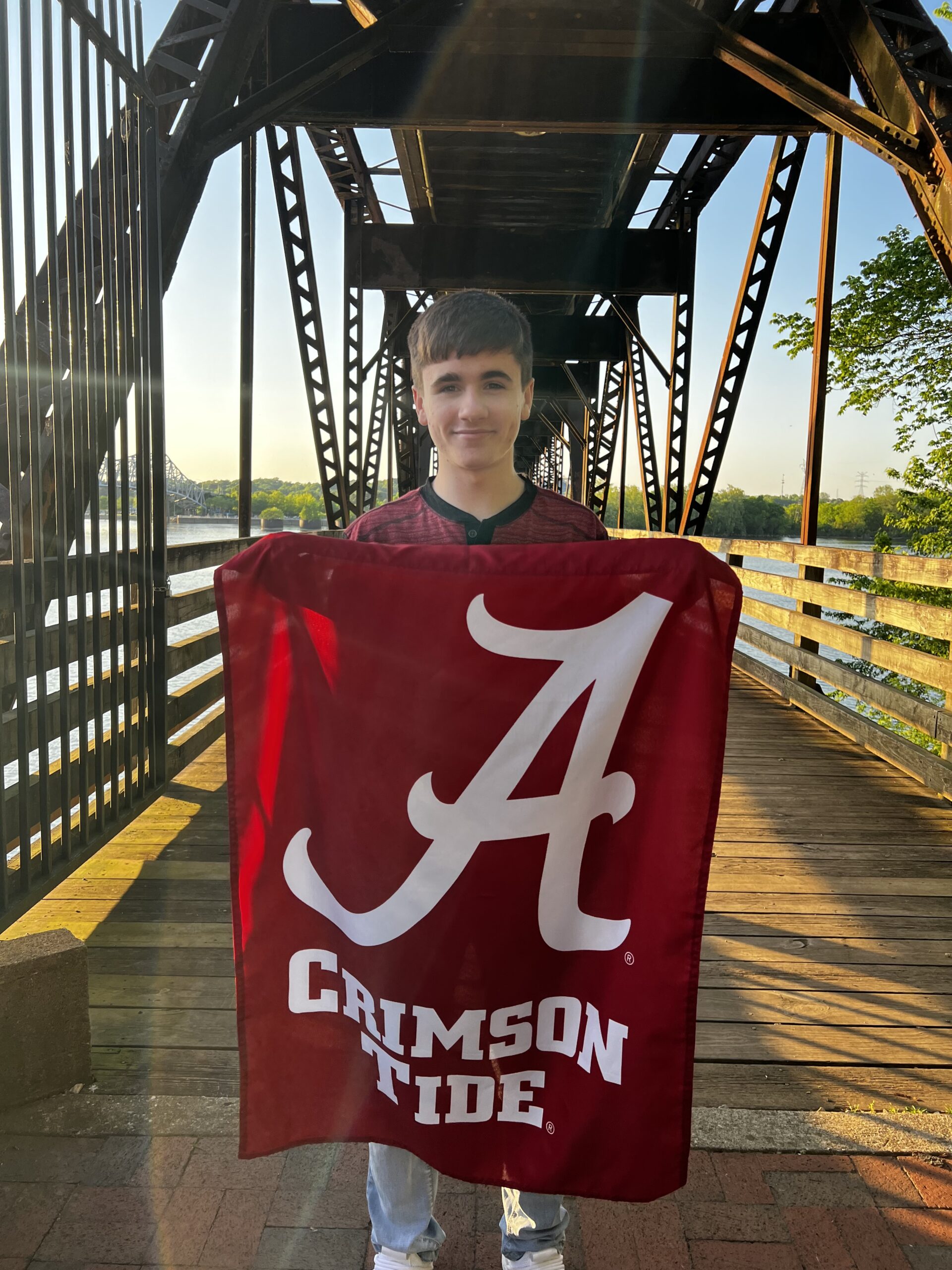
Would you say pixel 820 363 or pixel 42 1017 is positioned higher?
pixel 820 363

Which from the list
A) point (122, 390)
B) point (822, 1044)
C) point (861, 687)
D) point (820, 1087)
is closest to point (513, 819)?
point (820, 1087)

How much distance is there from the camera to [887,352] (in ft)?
65.4

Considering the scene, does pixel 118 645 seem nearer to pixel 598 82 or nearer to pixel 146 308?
pixel 146 308

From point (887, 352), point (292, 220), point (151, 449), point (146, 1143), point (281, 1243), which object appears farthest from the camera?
point (887, 352)

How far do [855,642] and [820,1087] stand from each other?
4050mm

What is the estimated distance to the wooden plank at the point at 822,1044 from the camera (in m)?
2.56

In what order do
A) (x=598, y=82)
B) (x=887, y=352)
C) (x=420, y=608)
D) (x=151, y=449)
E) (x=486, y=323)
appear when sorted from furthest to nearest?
(x=887, y=352) < (x=598, y=82) < (x=151, y=449) < (x=486, y=323) < (x=420, y=608)

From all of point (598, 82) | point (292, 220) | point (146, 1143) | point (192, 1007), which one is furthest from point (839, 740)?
point (292, 220)

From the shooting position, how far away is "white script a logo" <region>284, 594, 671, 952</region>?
1.62 metres

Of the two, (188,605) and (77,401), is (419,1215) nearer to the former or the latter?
(77,401)

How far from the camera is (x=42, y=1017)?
2297 mm

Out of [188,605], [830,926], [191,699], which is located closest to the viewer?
[830,926]

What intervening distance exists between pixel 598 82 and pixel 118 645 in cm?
446

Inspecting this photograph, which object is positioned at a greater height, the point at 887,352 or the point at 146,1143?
the point at 887,352
